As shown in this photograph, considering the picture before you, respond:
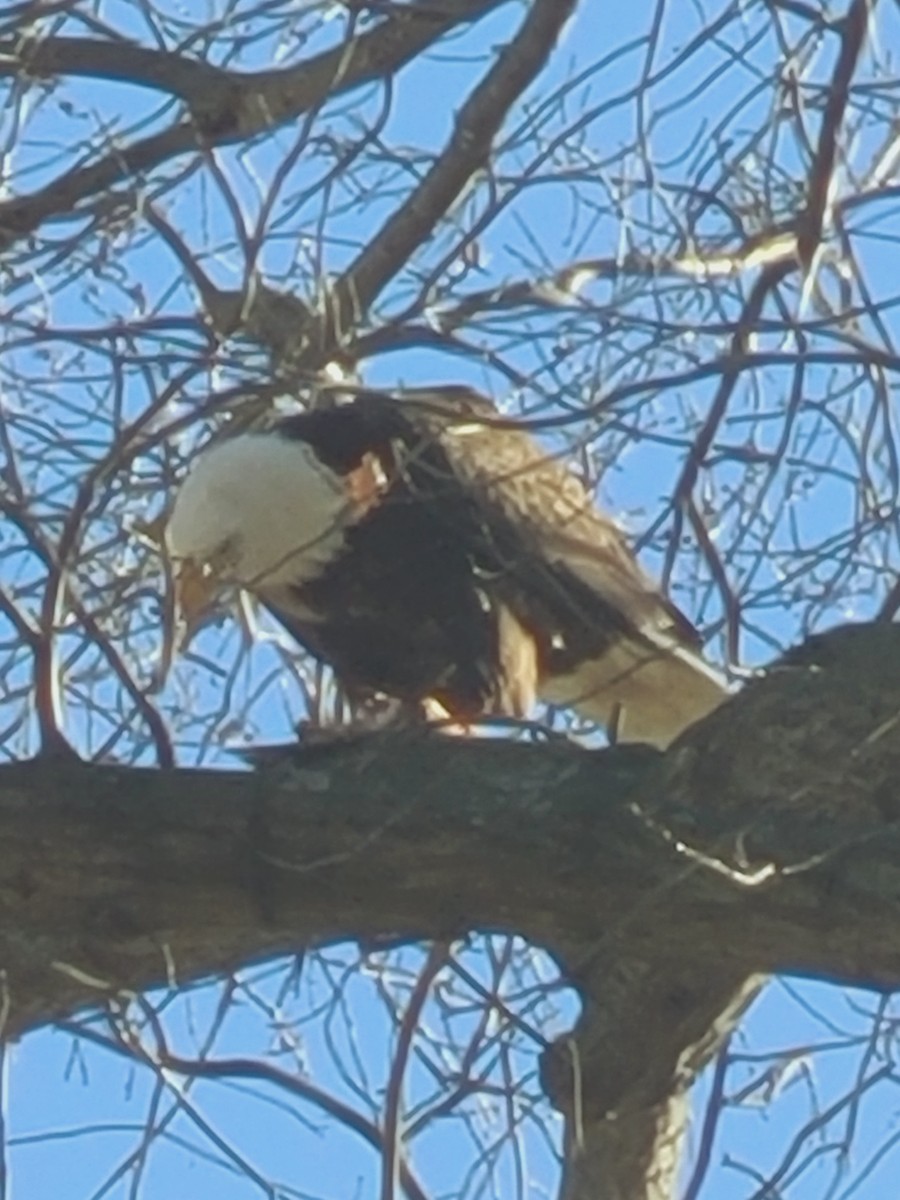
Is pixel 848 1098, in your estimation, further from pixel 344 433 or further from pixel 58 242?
pixel 344 433

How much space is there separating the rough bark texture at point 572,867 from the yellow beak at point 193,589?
557 mm

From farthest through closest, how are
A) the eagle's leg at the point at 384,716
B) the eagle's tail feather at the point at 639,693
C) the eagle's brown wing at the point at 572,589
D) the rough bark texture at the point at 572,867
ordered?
the eagle's tail feather at the point at 639,693 → the eagle's brown wing at the point at 572,589 → the eagle's leg at the point at 384,716 → the rough bark texture at the point at 572,867

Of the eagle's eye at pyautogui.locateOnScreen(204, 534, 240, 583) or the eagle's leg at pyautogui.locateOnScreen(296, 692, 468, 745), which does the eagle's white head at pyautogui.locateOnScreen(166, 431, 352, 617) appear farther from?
the eagle's leg at pyautogui.locateOnScreen(296, 692, 468, 745)

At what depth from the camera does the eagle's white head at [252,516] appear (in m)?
3.87

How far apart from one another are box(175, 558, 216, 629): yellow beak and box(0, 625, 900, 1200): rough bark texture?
56cm

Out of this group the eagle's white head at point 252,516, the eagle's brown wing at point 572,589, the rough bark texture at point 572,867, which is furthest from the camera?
the eagle's brown wing at point 572,589

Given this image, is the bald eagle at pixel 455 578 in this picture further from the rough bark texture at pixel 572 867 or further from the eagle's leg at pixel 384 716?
the rough bark texture at pixel 572 867

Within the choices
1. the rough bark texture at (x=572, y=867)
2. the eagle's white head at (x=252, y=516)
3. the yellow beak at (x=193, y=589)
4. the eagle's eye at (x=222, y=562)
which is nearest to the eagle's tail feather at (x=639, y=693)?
the eagle's white head at (x=252, y=516)

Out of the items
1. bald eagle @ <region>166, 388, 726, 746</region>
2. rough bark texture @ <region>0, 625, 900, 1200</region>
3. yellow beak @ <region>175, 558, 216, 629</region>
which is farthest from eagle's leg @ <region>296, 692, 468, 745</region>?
rough bark texture @ <region>0, 625, 900, 1200</region>

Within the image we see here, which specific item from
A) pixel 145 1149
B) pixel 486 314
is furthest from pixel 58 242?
pixel 145 1149

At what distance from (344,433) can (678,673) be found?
25.2 inches

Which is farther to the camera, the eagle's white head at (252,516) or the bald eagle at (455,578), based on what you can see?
the bald eagle at (455,578)

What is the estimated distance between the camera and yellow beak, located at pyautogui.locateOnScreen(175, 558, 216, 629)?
3655 millimetres

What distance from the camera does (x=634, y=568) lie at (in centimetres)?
454
